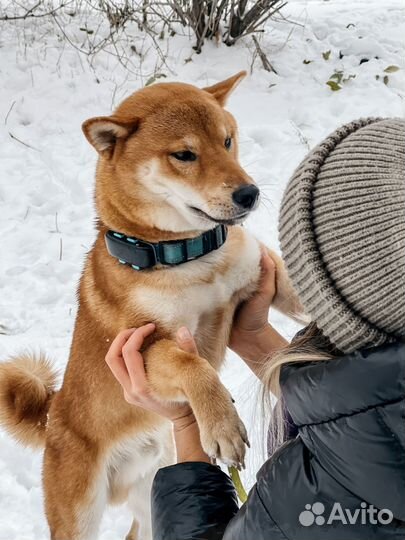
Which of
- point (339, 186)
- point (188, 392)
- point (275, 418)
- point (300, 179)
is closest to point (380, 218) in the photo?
point (339, 186)

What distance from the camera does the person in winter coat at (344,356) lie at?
0.89 metres

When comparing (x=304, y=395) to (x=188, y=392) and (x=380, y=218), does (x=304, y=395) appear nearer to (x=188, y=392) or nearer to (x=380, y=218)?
(x=380, y=218)

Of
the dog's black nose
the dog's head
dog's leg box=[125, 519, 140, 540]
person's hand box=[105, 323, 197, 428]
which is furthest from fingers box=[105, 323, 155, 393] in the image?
dog's leg box=[125, 519, 140, 540]

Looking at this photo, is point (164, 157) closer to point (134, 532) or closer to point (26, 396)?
point (26, 396)

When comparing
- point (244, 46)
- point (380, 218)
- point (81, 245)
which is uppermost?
point (380, 218)

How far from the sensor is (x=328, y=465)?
3.14ft

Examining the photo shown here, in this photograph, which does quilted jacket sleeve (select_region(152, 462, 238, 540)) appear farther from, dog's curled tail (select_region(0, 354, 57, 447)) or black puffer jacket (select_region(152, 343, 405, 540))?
dog's curled tail (select_region(0, 354, 57, 447))

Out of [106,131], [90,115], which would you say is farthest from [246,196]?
[90,115]

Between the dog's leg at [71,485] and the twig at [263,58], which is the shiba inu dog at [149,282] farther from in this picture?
the twig at [263,58]

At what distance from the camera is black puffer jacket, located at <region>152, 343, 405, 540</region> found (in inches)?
34.5

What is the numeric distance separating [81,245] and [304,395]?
3.06m

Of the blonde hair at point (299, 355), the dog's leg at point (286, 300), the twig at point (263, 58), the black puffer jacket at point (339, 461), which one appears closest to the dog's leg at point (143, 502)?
the dog's leg at point (286, 300)

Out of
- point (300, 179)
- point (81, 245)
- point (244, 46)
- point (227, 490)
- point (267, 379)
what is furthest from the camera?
point (244, 46)

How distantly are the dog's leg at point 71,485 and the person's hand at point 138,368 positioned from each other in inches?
19.0
